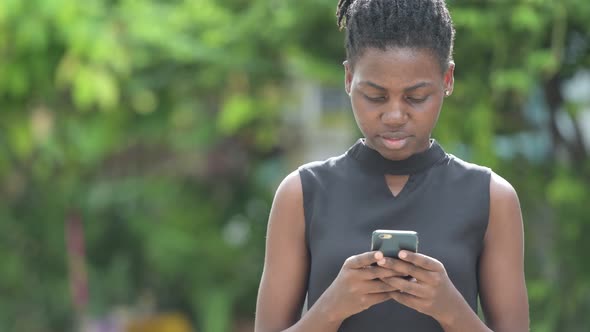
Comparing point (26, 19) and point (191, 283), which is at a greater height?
point (26, 19)

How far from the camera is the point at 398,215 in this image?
7.96 ft

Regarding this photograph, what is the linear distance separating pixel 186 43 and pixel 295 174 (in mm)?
4653

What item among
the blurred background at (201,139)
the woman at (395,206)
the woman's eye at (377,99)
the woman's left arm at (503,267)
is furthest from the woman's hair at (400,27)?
the blurred background at (201,139)

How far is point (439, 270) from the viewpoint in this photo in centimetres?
219

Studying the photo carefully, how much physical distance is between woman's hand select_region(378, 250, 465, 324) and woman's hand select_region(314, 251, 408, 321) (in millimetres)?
18

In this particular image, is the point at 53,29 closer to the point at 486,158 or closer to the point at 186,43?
the point at 186,43

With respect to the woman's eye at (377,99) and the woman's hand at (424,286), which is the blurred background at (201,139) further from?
the woman's hand at (424,286)

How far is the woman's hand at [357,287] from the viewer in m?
2.19

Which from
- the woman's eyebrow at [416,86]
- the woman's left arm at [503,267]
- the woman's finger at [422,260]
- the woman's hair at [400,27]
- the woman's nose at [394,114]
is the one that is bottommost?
the woman's left arm at [503,267]

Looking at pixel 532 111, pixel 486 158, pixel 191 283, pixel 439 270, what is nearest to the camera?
pixel 439 270

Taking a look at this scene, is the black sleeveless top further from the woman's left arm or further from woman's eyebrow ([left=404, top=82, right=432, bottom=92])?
woman's eyebrow ([left=404, top=82, right=432, bottom=92])

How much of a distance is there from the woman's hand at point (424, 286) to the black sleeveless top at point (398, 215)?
5.5 inches

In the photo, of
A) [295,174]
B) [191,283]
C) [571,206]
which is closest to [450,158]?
[295,174]

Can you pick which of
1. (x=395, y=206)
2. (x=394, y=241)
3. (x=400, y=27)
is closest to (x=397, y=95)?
→ (x=400, y=27)
